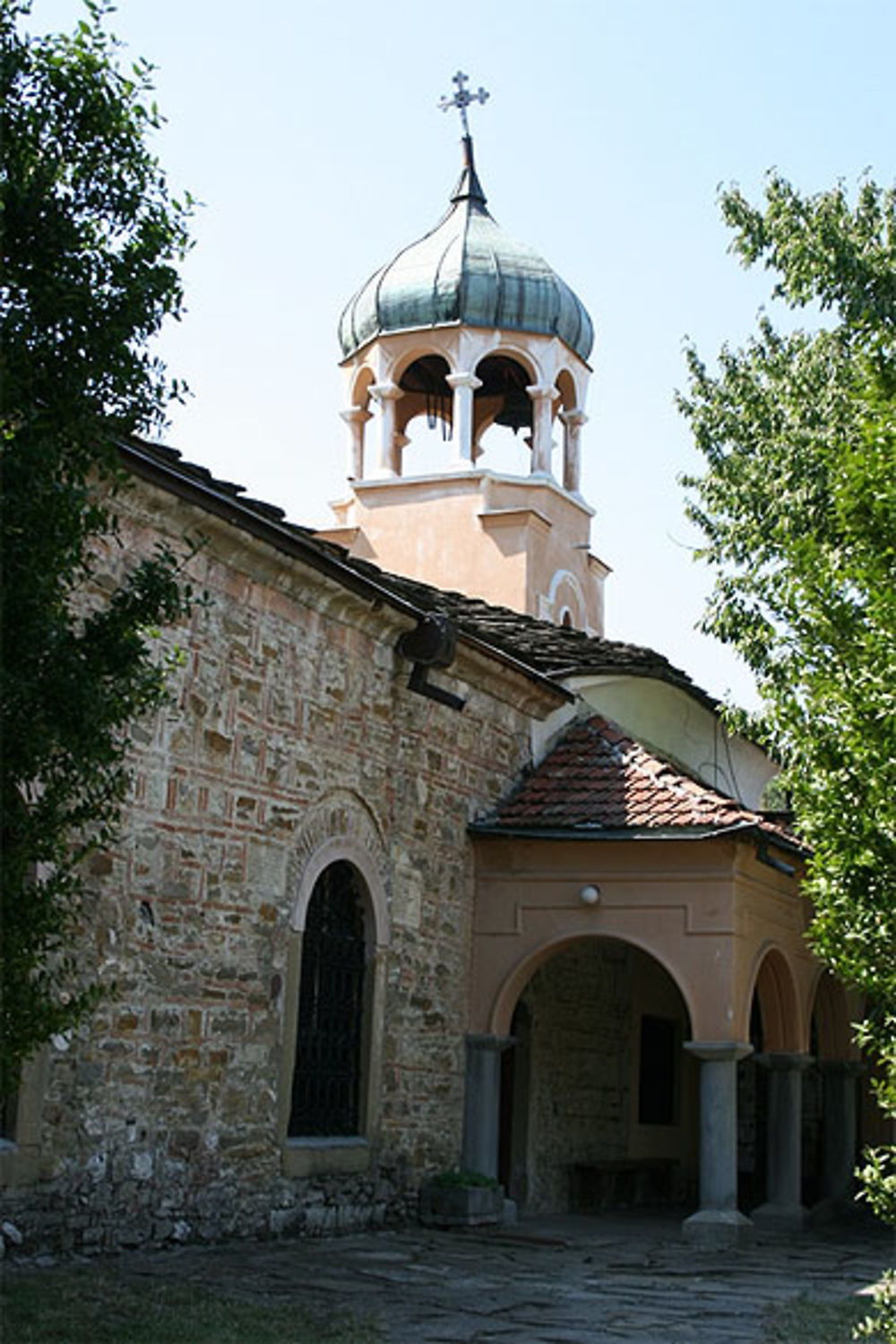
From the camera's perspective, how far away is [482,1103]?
12.5 metres

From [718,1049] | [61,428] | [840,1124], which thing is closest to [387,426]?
[840,1124]

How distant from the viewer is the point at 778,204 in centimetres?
1406

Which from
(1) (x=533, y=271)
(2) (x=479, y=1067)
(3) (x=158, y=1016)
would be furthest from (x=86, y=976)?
(1) (x=533, y=271)

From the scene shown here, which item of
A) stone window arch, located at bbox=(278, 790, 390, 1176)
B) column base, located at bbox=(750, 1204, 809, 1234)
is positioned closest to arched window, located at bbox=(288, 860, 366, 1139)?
stone window arch, located at bbox=(278, 790, 390, 1176)

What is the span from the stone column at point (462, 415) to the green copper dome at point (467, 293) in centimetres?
69

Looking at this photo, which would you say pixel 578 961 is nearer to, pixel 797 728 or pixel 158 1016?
pixel 158 1016

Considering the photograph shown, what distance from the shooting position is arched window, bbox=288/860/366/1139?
10664 mm

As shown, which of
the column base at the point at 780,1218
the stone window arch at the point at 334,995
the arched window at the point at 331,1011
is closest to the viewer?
the stone window arch at the point at 334,995

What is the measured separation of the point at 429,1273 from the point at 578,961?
5590mm

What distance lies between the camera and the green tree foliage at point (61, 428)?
18.2ft

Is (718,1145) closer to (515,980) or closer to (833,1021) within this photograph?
(515,980)

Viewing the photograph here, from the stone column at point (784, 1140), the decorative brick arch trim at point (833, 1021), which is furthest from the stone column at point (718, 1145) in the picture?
the decorative brick arch trim at point (833, 1021)

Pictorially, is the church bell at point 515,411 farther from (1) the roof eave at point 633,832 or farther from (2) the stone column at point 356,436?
(1) the roof eave at point 633,832

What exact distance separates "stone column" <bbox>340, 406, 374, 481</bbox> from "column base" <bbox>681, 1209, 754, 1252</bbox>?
1158 centimetres
